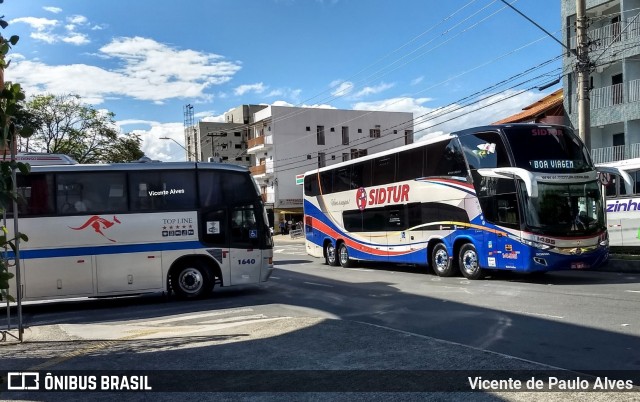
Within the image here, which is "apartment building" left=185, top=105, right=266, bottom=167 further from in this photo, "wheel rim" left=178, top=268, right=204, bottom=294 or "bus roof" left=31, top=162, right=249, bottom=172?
"wheel rim" left=178, top=268, right=204, bottom=294

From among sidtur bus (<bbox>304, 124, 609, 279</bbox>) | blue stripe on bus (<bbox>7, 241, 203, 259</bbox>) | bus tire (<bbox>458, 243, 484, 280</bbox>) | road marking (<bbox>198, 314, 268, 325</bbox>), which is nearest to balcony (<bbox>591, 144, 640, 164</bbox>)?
sidtur bus (<bbox>304, 124, 609, 279</bbox>)

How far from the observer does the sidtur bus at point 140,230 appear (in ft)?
43.4

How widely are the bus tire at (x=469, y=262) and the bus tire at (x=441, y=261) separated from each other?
0.37 m

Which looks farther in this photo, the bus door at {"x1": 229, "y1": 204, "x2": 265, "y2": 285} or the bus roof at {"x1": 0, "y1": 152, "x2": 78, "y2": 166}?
the bus door at {"x1": 229, "y1": 204, "x2": 265, "y2": 285}

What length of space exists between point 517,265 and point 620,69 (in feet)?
70.5

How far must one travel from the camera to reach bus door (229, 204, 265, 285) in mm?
14461

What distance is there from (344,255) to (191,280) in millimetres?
9987

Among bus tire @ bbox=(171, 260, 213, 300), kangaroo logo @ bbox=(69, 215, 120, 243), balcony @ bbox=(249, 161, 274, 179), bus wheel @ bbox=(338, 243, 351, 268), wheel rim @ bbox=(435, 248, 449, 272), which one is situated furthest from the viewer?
balcony @ bbox=(249, 161, 274, 179)

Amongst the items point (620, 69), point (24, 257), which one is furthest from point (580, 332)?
point (620, 69)

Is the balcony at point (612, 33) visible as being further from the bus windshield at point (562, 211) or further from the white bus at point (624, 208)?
the bus windshield at point (562, 211)

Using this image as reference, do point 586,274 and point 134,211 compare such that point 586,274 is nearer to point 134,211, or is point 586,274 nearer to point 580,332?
point 580,332

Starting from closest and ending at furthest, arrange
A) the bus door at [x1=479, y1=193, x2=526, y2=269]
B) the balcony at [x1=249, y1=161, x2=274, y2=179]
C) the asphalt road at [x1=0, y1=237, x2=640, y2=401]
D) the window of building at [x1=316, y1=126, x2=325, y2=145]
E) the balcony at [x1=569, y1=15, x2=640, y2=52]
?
1. the asphalt road at [x1=0, y1=237, x2=640, y2=401]
2. the bus door at [x1=479, y1=193, x2=526, y2=269]
3. the balcony at [x1=569, y1=15, x2=640, y2=52]
4. the balcony at [x1=249, y1=161, x2=274, y2=179]
5. the window of building at [x1=316, y1=126, x2=325, y2=145]

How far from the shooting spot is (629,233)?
2020 centimetres

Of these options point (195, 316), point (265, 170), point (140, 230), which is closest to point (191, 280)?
point (140, 230)
